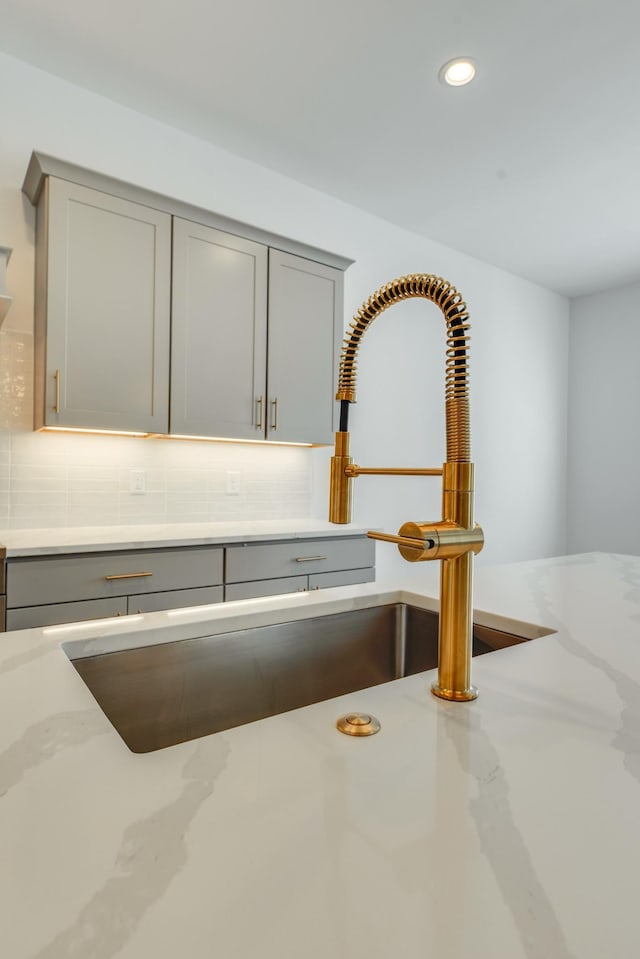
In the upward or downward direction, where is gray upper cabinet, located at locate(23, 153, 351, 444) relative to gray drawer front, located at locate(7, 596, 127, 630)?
upward

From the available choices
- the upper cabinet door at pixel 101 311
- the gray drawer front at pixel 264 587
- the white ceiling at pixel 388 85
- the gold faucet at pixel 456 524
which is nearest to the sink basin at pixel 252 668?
the gold faucet at pixel 456 524

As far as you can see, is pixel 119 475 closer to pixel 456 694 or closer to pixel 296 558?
pixel 296 558

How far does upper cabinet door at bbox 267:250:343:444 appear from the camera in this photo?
9.05ft

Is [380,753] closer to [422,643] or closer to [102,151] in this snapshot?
[422,643]

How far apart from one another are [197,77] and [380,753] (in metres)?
2.81

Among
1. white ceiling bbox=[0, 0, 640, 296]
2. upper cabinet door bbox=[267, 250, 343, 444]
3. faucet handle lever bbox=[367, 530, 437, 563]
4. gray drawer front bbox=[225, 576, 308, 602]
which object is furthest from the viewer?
upper cabinet door bbox=[267, 250, 343, 444]

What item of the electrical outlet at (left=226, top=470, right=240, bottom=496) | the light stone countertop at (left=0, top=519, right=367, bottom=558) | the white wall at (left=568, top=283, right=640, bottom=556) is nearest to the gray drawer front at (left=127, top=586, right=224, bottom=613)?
the light stone countertop at (left=0, top=519, right=367, bottom=558)

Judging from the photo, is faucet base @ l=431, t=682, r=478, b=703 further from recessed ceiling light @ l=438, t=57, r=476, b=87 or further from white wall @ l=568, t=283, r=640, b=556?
white wall @ l=568, t=283, r=640, b=556

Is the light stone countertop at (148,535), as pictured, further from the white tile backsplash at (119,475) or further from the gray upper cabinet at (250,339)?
the gray upper cabinet at (250,339)

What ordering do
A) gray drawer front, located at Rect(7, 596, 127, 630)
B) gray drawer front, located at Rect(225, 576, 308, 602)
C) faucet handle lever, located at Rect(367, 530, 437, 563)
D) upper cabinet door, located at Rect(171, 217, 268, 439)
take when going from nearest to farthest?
faucet handle lever, located at Rect(367, 530, 437, 563)
gray drawer front, located at Rect(7, 596, 127, 630)
gray drawer front, located at Rect(225, 576, 308, 602)
upper cabinet door, located at Rect(171, 217, 268, 439)

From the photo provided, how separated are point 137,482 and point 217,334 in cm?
79

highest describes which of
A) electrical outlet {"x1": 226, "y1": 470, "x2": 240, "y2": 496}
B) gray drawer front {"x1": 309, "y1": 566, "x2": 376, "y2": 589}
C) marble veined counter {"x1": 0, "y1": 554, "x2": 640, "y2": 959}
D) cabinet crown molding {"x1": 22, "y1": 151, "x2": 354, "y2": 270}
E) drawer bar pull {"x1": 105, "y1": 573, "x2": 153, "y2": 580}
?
cabinet crown molding {"x1": 22, "y1": 151, "x2": 354, "y2": 270}

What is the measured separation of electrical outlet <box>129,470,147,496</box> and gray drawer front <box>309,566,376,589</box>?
91 centimetres

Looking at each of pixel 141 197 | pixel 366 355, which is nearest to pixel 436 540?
pixel 141 197
